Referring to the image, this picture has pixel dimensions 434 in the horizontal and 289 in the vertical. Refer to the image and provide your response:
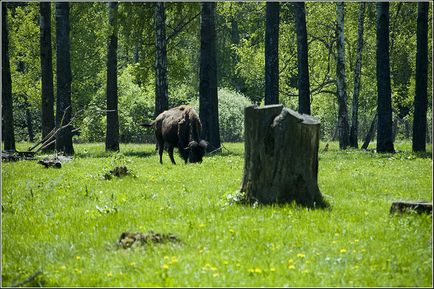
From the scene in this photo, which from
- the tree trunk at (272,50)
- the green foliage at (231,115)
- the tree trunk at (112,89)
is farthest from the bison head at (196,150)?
the green foliage at (231,115)

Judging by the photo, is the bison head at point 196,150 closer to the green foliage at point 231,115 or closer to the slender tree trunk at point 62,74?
the slender tree trunk at point 62,74

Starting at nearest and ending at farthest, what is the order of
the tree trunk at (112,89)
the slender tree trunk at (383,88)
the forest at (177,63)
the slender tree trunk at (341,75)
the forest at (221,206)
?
the forest at (221,206) → the slender tree trunk at (383,88) → the forest at (177,63) → the tree trunk at (112,89) → the slender tree trunk at (341,75)

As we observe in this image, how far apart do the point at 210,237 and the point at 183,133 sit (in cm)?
1346

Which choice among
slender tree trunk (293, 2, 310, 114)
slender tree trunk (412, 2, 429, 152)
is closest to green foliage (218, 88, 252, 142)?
slender tree trunk (293, 2, 310, 114)

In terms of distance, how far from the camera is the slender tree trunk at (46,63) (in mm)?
29191

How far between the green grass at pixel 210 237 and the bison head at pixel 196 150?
18.9 ft

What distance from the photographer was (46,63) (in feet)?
100

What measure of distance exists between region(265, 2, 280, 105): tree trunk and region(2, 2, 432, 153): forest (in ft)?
0.16

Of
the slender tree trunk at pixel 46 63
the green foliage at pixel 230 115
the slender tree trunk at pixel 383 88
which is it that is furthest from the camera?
the green foliage at pixel 230 115

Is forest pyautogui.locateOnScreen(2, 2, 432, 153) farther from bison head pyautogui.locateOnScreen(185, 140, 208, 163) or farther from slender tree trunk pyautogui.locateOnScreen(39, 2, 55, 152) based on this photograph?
bison head pyautogui.locateOnScreen(185, 140, 208, 163)

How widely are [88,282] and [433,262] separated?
4.17m

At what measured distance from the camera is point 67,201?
43.2 feet

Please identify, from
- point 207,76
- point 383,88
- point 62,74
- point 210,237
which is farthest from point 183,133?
point 210,237

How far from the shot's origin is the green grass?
24.7 ft
